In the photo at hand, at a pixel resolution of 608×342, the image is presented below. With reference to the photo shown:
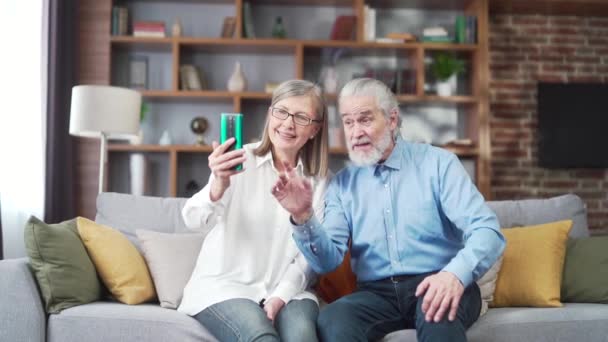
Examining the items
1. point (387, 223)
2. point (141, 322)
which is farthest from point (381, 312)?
point (141, 322)

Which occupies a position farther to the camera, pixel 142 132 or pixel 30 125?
pixel 142 132

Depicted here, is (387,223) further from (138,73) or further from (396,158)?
(138,73)

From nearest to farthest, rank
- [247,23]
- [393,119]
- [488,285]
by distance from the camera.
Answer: [393,119]
[488,285]
[247,23]

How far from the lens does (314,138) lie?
86.2 inches

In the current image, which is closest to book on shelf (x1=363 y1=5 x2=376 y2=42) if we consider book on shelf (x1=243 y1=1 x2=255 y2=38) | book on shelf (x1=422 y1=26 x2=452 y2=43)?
book on shelf (x1=422 y1=26 x2=452 y2=43)

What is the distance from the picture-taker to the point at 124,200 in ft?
8.57

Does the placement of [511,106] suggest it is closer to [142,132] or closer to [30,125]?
[142,132]

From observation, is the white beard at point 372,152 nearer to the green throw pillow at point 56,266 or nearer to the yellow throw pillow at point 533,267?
the yellow throw pillow at point 533,267

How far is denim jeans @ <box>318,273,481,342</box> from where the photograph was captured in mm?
1793

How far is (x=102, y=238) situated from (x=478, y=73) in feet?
11.2

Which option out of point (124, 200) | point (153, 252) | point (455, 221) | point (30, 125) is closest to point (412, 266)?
point (455, 221)

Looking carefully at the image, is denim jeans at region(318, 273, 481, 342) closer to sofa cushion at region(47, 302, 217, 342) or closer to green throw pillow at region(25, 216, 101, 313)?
sofa cushion at region(47, 302, 217, 342)

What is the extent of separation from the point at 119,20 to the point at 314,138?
3.01m

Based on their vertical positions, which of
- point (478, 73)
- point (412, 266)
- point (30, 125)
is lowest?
point (412, 266)
